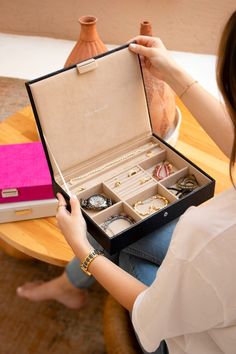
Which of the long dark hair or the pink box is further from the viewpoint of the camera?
the pink box

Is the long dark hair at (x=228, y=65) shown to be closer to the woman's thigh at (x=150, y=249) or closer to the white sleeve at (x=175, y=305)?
the white sleeve at (x=175, y=305)

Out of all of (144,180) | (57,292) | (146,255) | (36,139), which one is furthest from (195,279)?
(36,139)

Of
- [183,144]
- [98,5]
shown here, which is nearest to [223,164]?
[183,144]

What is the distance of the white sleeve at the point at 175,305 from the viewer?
651 mm

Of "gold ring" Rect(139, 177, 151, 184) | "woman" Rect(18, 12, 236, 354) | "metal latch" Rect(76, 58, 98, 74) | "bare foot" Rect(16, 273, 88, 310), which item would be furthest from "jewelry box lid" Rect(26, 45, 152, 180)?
"bare foot" Rect(16, 273, 88, 310)

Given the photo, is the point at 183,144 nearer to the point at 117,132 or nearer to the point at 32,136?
the point at 117,132

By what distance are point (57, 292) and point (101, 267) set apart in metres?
0.47

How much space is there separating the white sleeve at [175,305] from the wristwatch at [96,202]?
12.4 inches

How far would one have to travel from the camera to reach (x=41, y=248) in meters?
1.09

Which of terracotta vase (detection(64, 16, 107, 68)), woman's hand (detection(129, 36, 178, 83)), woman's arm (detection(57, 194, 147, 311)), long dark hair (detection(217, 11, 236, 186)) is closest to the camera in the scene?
long dark hair (detection(217, 11, 236, 186))

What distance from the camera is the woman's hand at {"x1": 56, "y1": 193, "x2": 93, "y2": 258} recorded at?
914 millimetres

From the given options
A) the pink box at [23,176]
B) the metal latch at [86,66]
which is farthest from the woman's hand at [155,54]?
the pink box at [23,176]

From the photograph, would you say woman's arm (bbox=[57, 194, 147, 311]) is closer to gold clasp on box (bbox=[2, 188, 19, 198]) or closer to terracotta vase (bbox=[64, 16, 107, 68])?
gold clasp on box (bbox=[2, 188, 19, 198])

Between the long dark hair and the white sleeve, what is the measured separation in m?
0.24
